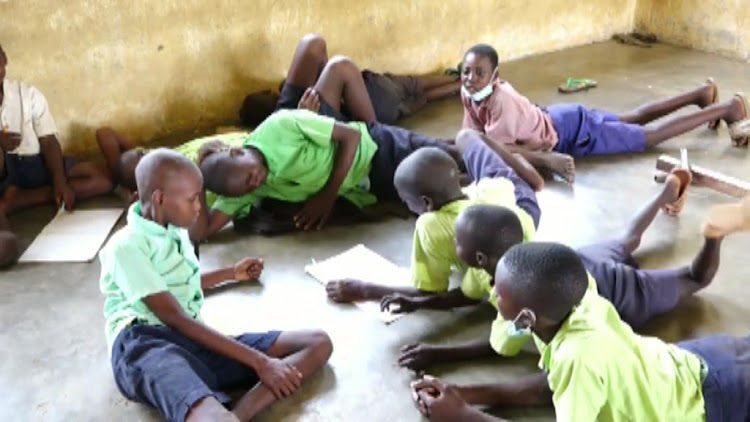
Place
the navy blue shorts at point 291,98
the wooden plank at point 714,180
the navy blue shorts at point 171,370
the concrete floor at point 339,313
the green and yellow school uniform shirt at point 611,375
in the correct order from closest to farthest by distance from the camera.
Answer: the green and yellow school uniform shirt at point 611,375, the navy blue shorts at point 171,370, the concrete floor at point 339,313, the wooden plank at point 714,180, the navy blue shorts at point 291,98

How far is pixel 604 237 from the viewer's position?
2836 millimetres

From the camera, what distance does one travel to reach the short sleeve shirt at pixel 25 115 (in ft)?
10.2

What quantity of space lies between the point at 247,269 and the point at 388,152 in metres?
0.86

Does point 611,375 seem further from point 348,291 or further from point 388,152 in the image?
point 388,152

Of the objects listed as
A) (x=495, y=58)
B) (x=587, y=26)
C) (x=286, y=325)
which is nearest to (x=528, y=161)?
(x=495, y=58)

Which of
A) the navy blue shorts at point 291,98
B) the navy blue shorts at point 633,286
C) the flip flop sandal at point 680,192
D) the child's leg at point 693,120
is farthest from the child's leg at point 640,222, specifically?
the navy blue shorts at point 291,98

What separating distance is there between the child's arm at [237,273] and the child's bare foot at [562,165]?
1.39 m

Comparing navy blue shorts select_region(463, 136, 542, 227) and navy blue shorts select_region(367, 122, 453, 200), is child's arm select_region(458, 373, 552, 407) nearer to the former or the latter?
navy blue shorts select_region(463, 136, 542, 227)

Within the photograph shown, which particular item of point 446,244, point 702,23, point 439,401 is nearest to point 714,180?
point 446,244

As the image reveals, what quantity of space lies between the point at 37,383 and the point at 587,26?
14.8ft

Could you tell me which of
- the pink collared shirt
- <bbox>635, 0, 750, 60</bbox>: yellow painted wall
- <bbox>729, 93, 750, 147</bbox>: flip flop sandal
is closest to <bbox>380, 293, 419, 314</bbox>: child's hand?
the pink collared shirt

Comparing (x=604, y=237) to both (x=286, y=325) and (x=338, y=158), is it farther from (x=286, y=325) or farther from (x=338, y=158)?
(x=286, y=325)

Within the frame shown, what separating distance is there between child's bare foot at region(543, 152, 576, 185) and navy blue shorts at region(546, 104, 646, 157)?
0.25 metres

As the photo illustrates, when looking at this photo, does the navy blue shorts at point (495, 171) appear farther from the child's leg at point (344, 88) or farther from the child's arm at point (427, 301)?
the child's leg at point (344, 88)
